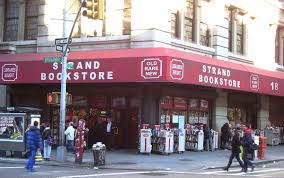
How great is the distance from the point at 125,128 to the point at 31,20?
809 centimetres

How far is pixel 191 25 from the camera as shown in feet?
98.5

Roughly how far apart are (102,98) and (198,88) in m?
5.18

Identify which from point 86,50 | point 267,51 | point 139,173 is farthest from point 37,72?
point 267,51

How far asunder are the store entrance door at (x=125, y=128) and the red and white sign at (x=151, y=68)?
14.7 ft

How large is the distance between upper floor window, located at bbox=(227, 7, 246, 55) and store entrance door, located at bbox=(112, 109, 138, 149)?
326 inches

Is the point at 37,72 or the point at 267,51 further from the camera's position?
the point at 267,51

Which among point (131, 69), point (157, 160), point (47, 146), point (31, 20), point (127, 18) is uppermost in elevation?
point (31, 20)

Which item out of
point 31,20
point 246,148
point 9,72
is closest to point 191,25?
point 31,20

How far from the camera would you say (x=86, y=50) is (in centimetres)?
2800

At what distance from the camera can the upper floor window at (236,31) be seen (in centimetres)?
3306

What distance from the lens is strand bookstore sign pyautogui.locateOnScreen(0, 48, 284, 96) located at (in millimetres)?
24469

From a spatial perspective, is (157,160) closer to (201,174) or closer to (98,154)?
(98,154)

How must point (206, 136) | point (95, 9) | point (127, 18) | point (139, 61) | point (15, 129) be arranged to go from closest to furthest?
point (95, 9) < point (15, 129) < point (139, 61) < point (127, 18) < point (206, 136)

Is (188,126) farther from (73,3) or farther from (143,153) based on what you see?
(73,3)
